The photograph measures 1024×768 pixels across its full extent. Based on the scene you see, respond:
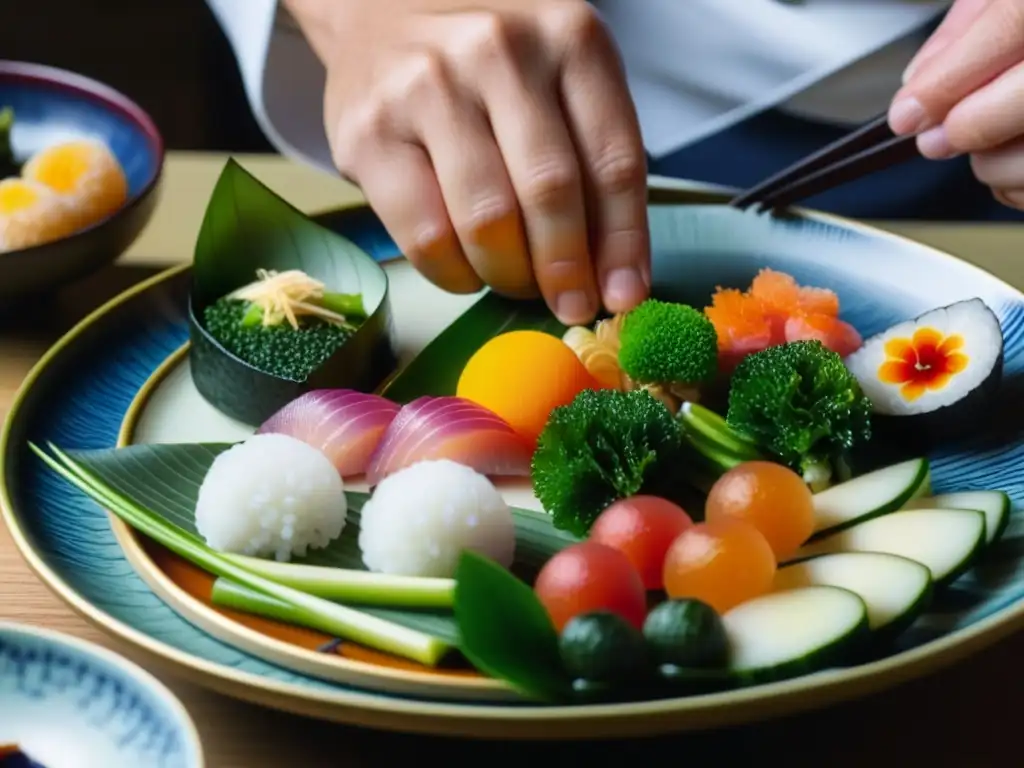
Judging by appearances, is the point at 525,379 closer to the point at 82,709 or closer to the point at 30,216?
the point at 82,709

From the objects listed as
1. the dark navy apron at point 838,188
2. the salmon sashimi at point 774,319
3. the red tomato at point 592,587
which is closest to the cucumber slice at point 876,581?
the red tomato at point 592,587

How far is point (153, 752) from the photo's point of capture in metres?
0.77

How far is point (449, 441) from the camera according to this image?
3.73ft

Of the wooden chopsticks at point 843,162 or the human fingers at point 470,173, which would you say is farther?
the wooden chopsticks at point 843,162

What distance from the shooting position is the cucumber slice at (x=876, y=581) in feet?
2.89

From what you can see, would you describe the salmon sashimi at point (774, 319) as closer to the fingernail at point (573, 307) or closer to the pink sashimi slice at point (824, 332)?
the pink sashimi slice at point (824, 332)

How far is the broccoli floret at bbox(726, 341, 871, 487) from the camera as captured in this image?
1141 millimetres

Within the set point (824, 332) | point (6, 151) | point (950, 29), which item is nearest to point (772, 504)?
point (824, 332)

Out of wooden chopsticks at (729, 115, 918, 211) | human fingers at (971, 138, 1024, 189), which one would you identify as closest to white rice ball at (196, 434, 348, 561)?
wooden chopsticks at (729, 115, 918, 211)

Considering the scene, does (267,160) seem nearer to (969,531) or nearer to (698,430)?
(698,430)

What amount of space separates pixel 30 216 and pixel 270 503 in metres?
0.69

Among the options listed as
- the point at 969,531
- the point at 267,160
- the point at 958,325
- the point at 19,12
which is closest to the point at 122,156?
the point at 267,160

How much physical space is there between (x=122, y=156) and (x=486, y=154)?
678mm

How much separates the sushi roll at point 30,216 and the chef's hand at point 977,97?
1017 millimetres
